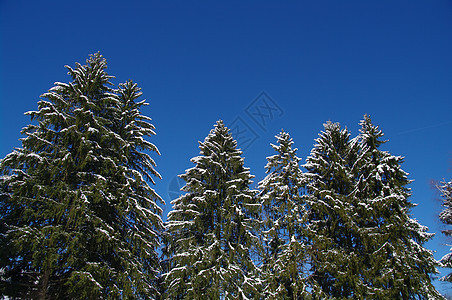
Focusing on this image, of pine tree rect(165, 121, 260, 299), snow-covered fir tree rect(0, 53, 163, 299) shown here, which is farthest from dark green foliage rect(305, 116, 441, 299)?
snow-covered fir tree rect(0, 53, 163, 299)

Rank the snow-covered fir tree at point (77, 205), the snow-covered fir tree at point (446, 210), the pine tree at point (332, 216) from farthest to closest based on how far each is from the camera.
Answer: the snow-covered fir tree at point (446, 210) < the pine tree at point (332, 216) < the snow-covered fir tree at point (77, 205)

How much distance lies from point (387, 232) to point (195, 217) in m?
9.54

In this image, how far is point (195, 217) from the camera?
580 inches

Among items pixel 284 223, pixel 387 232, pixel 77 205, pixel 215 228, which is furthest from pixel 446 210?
pixel 77 205

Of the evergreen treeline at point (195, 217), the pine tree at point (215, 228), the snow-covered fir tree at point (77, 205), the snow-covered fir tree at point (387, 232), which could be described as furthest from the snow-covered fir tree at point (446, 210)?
the snow-covered fir tree at point (77, 205)

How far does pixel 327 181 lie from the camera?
16.7 m

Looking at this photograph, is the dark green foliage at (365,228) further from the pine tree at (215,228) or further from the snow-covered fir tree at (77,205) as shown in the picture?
the snow-covered fir tree at (77,205)

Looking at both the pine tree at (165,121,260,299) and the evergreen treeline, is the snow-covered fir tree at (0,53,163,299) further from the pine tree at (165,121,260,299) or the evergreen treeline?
the pine tree at (165,121,260,299)

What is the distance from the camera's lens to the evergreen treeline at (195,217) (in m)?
10.7

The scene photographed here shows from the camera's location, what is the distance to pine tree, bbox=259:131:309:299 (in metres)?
13.6

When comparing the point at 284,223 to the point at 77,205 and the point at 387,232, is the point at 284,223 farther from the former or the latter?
the point at 77,205

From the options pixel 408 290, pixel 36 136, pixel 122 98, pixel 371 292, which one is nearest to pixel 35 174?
pixel 36 136

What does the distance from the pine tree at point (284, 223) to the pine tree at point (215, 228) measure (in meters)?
0.84

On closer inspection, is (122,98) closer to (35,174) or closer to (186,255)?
(35,174)
